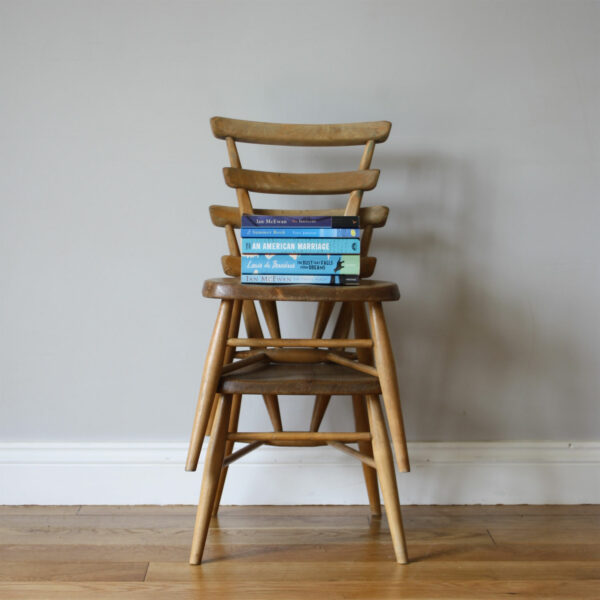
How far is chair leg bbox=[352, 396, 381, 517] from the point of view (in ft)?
5.13

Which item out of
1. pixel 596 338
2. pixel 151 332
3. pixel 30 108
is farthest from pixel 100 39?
pixel 596 338

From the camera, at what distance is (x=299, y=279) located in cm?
136

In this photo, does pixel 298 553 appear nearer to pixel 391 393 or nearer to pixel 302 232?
pixel 391 393

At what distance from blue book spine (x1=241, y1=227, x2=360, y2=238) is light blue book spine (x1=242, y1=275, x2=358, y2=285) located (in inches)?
3.3

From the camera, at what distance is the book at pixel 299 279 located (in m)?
1.36

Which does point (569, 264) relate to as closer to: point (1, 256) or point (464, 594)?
point (464, 594)

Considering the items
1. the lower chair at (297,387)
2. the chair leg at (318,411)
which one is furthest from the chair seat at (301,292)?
the chair leg at (318,411)

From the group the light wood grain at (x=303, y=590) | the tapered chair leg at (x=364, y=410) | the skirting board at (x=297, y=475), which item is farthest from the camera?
the skirting board at (x=297, y=475)

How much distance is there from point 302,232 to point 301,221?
24 mm

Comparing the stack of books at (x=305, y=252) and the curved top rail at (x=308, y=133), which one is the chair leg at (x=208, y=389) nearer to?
the stack of books at (x=305, y=252)

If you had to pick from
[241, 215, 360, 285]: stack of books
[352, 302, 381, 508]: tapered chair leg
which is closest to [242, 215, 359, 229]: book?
[241, 215, 360, 285]: stack of books

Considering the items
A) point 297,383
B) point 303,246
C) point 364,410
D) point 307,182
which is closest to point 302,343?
point 297,383

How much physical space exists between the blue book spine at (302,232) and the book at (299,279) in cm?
8

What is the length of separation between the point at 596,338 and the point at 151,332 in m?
1.14
